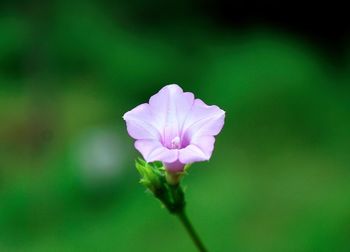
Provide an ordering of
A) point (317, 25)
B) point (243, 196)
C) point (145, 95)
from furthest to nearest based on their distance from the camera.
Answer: point (317, 25), point (145, 95), point (243, 196)

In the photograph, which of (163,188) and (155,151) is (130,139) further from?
(155,151)

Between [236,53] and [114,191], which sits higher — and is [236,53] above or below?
above

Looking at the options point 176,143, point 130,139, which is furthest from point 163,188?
point 130,139

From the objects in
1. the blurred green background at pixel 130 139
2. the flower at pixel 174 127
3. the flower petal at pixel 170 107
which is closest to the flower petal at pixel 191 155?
the flower at pixel 174 127

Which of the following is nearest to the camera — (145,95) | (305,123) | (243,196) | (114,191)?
(243,196)

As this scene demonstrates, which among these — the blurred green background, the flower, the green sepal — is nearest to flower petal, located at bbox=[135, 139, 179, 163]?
the flower

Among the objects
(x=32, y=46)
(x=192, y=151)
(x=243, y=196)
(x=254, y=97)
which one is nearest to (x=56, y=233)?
(x=243, y=196)

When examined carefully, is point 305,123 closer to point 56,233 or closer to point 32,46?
point 56,233

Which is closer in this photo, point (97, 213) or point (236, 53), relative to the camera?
point (97, 213)

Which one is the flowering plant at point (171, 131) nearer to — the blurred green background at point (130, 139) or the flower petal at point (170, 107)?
the flower petal at point (170, 107)
